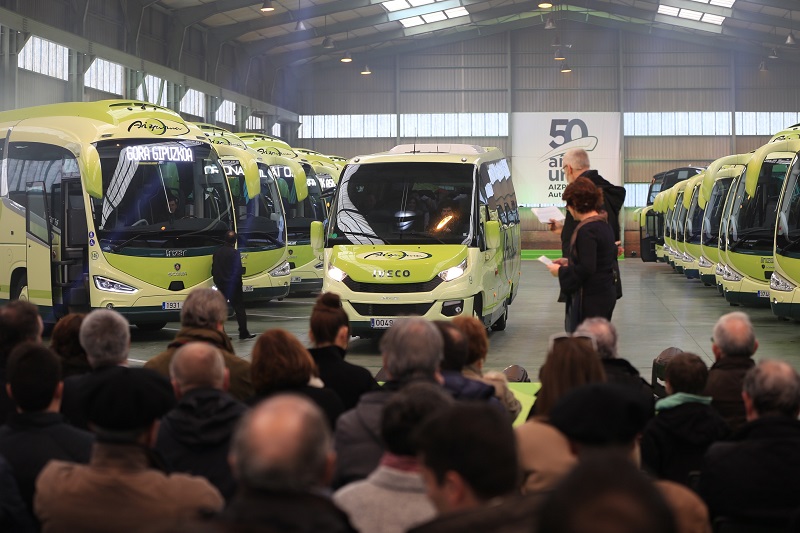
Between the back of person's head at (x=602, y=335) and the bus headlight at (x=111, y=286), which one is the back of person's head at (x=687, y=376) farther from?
A: the bus headlight at (x=111, y=286)

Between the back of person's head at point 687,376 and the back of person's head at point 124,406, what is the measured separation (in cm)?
276

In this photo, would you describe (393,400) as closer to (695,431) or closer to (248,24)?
(695,431)

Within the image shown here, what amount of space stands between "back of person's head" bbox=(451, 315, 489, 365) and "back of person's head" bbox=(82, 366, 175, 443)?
9.61 ft

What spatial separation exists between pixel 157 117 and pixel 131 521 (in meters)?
14.7

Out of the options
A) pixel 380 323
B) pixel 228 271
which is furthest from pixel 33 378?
pixel 228 271

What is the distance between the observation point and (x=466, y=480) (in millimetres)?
2998

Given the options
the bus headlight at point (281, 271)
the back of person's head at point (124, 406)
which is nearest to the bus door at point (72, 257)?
the bus headlight at point (281, 271)

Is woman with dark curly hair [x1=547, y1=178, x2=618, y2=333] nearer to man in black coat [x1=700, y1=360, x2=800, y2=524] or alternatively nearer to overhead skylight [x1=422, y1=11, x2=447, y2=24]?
man in black coat [x1=700, y1=360, x2=800, y2=524]

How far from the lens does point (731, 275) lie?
71.1ft

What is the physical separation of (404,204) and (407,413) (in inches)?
484

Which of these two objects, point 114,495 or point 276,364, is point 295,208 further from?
point 114,495

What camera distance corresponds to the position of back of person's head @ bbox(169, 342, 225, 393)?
17.8ft

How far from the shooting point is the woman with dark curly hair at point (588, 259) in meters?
9.30

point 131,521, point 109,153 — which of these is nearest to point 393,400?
point 131,521
